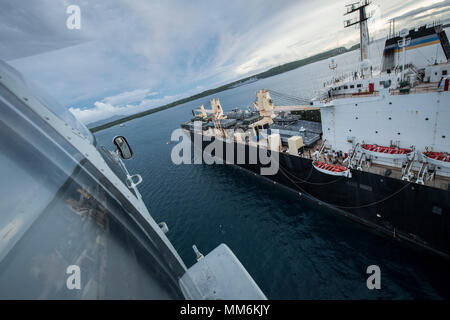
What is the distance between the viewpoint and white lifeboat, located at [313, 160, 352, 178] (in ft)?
55.1

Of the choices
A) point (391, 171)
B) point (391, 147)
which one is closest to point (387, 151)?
point (391, 147)

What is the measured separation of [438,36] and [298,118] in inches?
778

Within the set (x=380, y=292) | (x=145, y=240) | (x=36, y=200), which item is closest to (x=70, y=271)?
(x=36, y=200)

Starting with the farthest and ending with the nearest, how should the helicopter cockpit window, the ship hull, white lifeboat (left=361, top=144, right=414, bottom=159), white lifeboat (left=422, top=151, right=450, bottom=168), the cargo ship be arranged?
white lifeboat (left=361, top=144, right=414, bottom=159)
the cargo ship
the ship hull
white lifeboat (left=422, top=151, right=450, bottom=168)
the helicopter cockpit window

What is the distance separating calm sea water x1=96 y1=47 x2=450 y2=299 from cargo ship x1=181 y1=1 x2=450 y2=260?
1794mm

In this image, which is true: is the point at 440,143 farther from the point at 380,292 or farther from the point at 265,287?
the point at 265,287

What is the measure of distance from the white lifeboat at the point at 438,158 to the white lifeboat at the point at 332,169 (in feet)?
16.1

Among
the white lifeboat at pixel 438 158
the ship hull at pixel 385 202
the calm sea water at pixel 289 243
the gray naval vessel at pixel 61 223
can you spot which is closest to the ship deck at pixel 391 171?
the ship hull at pixel 385 202

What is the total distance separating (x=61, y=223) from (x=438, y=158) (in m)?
19.9

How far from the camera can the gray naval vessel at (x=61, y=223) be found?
1.65m

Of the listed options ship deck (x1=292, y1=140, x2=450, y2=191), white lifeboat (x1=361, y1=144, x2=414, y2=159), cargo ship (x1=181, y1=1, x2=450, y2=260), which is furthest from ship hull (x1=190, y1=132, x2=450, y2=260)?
white lifeboat (x1=361, y1=144, x2=414, y2=159)

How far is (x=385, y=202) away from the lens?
15.5 metres

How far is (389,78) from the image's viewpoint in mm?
16109

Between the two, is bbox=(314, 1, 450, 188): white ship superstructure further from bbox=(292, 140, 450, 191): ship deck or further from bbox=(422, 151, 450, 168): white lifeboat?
bbox=(292, 140, 450, 191): ship deck
